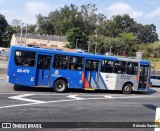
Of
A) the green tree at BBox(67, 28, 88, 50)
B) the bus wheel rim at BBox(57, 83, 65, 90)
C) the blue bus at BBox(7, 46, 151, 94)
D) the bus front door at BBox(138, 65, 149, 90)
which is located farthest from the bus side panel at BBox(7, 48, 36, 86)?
the green tree at BBox(67, 28, 88, 50)

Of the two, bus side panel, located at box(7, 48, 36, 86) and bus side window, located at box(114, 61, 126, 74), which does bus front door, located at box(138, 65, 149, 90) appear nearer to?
bus side window, located at box(114, 61, 126, 74)

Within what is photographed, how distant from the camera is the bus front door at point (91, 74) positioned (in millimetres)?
21344

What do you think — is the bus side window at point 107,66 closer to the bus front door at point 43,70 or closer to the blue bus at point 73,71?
the blue bus at point 73,71

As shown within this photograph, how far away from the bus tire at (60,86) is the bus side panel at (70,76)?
0.93 ft

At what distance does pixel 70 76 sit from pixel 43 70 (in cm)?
196

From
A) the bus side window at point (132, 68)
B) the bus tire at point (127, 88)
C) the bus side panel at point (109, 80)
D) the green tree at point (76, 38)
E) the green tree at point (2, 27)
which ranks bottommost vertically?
the bus tire at point (127, 88)

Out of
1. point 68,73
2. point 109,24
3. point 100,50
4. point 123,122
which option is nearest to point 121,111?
point 123,122

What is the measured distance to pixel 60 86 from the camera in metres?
20.7

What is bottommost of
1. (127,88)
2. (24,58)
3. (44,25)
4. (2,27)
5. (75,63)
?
(127,88)

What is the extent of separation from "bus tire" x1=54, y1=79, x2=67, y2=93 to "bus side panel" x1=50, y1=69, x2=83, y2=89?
283 mm

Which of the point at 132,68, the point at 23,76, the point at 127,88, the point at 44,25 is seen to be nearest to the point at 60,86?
the point at 23,76

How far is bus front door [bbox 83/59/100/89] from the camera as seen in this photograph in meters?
21.3

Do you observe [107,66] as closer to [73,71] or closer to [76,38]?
[73,71]

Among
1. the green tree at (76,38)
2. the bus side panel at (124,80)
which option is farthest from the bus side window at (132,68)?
the green tree at (76,38)
